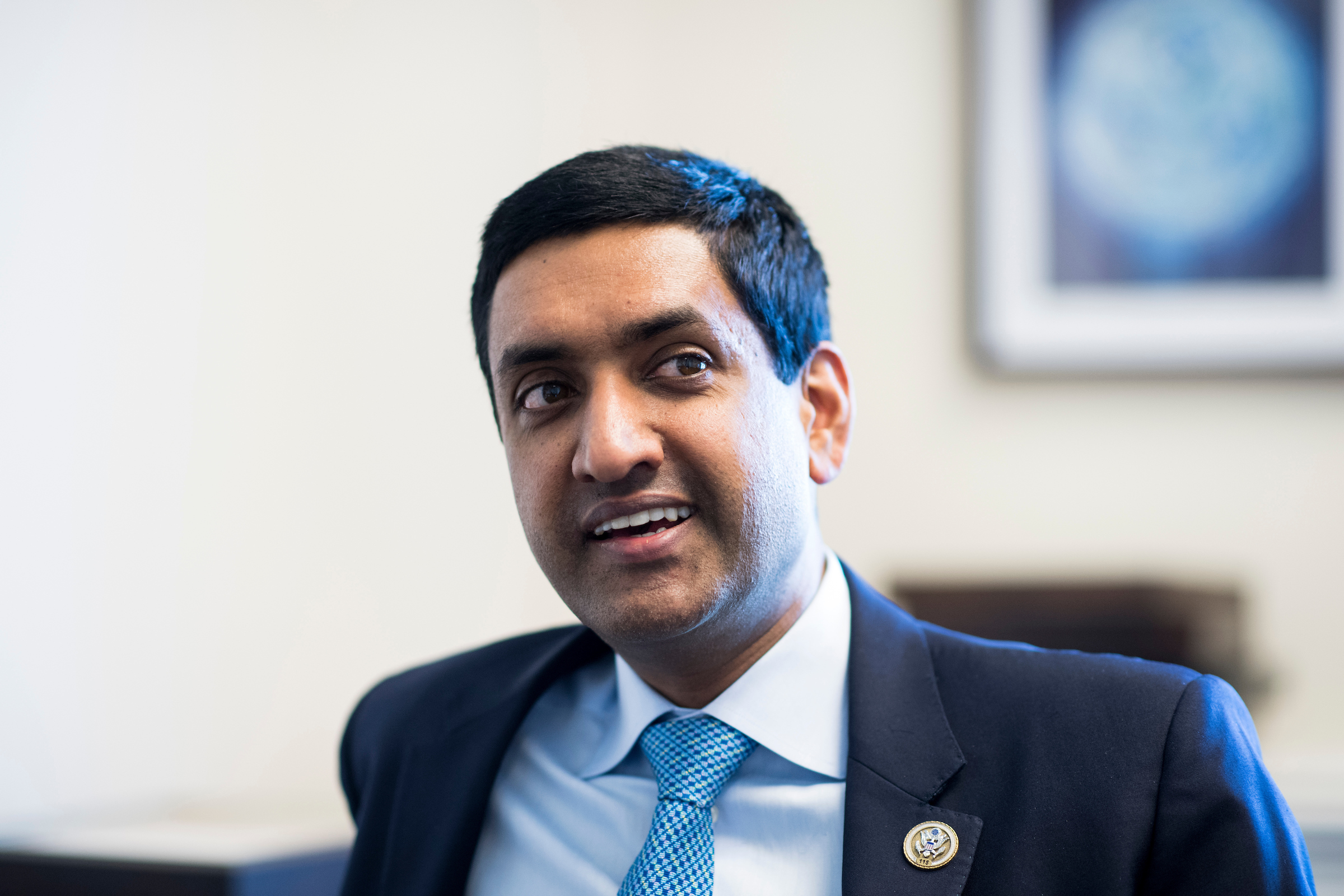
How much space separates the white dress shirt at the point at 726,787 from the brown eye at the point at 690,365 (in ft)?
0.93

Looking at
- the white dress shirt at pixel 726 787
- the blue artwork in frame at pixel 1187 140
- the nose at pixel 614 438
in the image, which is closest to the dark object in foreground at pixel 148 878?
the white dress shirt at pixel 726 787

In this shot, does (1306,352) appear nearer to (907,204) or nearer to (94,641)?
(907,204)

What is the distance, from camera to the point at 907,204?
227 centimetres

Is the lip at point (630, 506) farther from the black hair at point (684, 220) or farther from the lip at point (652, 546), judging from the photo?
the black hair at point (684, 220)

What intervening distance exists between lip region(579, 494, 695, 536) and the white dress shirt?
7.9 inches

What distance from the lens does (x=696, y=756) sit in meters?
1.07

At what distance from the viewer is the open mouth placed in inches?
40.2

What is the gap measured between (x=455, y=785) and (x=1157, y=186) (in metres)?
1.82

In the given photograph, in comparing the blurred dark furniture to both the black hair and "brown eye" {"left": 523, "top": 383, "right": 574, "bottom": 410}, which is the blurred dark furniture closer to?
the black hair

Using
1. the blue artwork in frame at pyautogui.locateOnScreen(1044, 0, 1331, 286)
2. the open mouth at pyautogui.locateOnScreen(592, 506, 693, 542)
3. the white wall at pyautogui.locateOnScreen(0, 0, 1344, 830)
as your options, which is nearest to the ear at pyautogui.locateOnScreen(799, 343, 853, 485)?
the open mouth at pyautogui.locateOnScreen(592, 506, 693, 542)

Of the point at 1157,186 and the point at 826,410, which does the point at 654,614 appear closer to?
the point at 826,410

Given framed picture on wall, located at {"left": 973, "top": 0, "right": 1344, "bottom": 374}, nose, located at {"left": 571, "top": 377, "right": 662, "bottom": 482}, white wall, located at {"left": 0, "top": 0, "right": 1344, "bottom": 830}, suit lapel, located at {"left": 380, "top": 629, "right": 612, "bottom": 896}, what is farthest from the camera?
framed picture on wall, located at {"left": 973, "top": 0, "right": 1344, "bottom": 374}

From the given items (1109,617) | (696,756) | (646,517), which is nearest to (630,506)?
(646,517)

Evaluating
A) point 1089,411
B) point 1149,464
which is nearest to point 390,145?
point 1089,411
